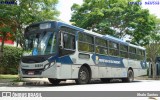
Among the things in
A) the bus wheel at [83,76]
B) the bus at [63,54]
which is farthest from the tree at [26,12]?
the bus wheel at [83,76]

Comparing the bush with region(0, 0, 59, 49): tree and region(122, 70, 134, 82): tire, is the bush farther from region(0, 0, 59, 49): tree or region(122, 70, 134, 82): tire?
region(122, 70, 134, 82): tire

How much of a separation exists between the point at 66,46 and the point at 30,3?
6001 millimetres

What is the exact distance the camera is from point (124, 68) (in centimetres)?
2133

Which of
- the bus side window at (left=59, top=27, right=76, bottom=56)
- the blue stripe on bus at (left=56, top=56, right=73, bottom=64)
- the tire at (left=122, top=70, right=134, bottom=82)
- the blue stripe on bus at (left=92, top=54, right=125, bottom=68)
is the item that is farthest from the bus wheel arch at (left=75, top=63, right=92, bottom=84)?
the tire at (left=122, top=70, right=134, bottom=82)

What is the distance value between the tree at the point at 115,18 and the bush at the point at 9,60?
6.60 m

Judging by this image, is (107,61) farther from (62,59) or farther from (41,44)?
(41,44)

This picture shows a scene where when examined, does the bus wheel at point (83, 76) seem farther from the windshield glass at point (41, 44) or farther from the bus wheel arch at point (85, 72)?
the windshield glass at point (41, 44)

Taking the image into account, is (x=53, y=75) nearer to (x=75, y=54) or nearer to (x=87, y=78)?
(x=75, y=54)

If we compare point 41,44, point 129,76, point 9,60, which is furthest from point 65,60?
point 9,60

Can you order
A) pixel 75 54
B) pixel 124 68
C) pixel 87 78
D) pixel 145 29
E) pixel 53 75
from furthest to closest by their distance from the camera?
pixel 145 29 < pixel 124 68 < pixel 87 78 < pixel 75 54 < pixel 53 75

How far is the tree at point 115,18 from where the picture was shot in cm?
2902

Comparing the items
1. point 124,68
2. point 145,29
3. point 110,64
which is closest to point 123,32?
point 145,29

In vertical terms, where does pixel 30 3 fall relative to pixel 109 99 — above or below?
above

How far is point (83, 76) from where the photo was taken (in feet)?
51.4
